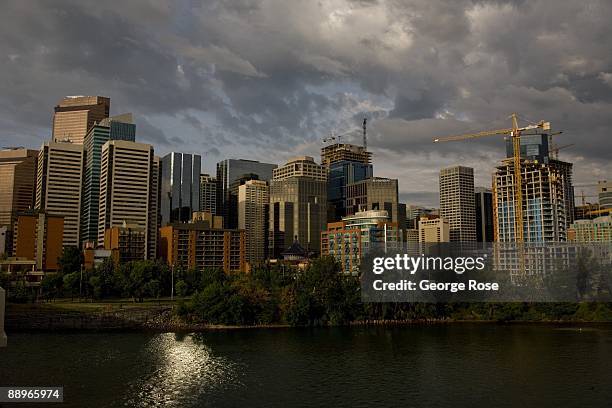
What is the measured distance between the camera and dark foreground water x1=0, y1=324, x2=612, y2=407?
5997cm

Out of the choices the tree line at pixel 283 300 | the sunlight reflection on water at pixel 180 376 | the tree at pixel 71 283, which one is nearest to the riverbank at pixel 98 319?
the tree line at pixel 283 300

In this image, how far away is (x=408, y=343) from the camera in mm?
98625

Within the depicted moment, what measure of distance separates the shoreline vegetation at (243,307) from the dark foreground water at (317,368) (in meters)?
10.0

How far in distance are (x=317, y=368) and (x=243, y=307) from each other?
47755 mm

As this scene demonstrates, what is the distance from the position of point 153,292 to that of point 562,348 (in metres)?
98.7

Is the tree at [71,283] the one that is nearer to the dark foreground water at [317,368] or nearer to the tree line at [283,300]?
the tree line at [283,300]

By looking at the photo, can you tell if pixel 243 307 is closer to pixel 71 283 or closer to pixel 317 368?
pixel 317 368

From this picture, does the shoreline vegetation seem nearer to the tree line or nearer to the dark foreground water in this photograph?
the tree line

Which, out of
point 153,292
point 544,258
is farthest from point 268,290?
point 544,258

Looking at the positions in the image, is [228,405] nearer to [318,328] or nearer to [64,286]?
[318,328]

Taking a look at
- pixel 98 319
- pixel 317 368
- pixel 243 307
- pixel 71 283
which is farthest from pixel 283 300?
pixel 71 283

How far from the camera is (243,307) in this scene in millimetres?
120875

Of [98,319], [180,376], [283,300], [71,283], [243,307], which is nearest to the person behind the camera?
[180,376]

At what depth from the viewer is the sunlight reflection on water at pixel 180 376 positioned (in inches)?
2349
